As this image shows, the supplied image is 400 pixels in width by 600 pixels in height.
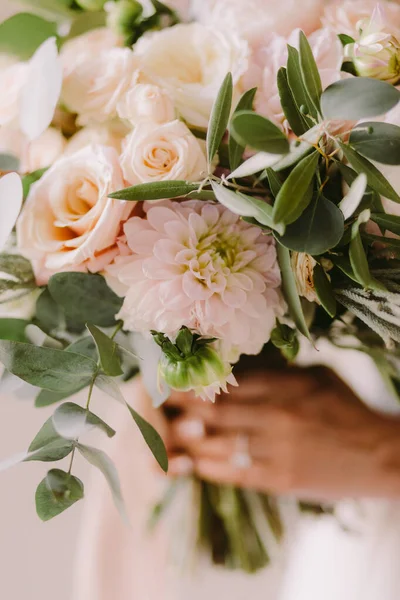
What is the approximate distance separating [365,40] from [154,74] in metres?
0.17

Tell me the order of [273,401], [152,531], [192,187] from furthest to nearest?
[152,531] → [273,401] → [192,187]

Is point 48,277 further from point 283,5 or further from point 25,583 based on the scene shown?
point 25,583

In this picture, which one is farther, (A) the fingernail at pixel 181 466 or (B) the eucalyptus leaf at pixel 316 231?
(A) the fingernail at pixel 181 466

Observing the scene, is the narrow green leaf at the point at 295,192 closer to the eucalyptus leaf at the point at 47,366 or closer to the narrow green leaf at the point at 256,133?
the narrow green leaf at the point at 256,133

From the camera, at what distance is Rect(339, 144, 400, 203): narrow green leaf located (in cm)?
39

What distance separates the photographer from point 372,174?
0.40 metres

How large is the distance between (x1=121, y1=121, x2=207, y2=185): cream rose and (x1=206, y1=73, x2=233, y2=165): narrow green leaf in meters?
0.04

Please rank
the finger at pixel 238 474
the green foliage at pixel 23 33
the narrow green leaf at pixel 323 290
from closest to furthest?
the narrow green leaf at pixel 323 290 < the green foliage at pixel 23 33 < the finger at pixel 238 474

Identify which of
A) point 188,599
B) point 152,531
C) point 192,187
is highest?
point 192,187

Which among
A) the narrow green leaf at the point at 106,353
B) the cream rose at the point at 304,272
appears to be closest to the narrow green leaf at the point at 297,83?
the cream rose at the point at 304,272

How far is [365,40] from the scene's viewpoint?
17.9 inches

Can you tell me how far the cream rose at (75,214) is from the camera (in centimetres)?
46

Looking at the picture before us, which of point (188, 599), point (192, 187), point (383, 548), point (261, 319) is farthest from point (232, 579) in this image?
point (192, 187)

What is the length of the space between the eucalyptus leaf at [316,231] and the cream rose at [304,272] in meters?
0.04
